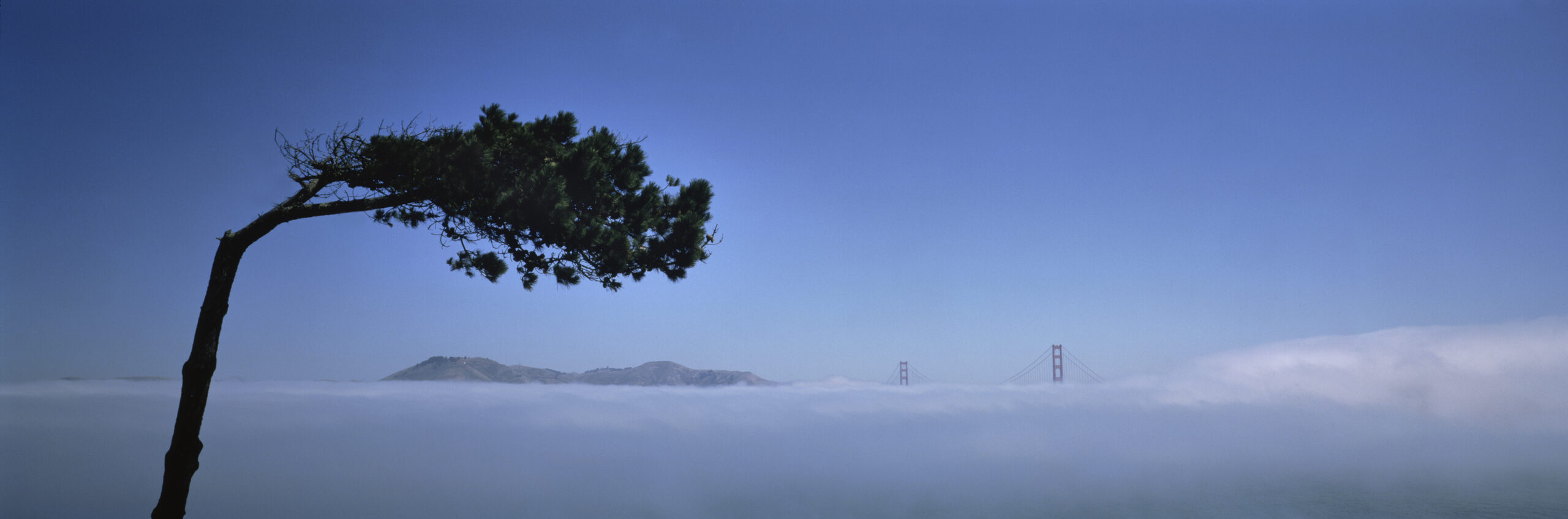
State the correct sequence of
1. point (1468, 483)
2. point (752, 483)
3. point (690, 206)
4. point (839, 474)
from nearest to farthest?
point (690, 206) < point (1468, 483) < point (752, 483) < point (839, 474)

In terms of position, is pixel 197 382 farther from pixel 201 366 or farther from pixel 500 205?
pixel 500 205

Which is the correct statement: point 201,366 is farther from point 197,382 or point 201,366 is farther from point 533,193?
point 533,193

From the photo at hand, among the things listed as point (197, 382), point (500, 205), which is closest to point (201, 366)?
point (197, 382)

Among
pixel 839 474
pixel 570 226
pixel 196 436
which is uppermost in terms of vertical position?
pixel 570 226

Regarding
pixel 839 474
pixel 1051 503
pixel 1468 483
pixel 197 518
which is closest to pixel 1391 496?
pixel 1468 483

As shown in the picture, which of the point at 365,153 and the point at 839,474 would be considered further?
the point at 839,474

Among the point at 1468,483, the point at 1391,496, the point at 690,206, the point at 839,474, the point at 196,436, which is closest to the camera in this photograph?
the point at 196,436

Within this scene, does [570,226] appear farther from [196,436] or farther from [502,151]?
[196,436]

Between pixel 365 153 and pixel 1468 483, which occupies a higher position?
pixel 365 153
